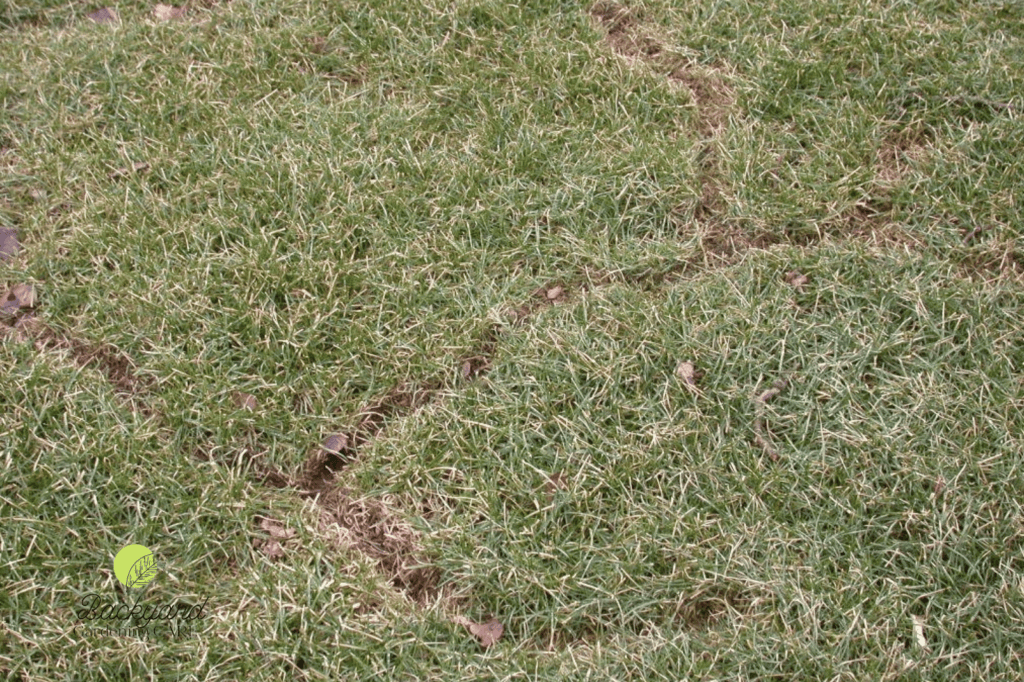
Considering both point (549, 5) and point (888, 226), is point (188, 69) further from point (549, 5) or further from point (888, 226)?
point (888, 226)

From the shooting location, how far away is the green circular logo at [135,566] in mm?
2801

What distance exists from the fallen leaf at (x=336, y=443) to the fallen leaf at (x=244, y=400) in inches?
10.8

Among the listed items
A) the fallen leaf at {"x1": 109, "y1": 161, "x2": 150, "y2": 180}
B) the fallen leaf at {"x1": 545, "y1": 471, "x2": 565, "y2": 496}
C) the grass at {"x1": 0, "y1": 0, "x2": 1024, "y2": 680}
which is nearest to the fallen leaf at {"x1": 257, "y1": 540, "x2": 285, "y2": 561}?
the grass at {"x1": 0, "y1": 0, "x2": 1024, "y2": 680}

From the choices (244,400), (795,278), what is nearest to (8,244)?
(244,400)

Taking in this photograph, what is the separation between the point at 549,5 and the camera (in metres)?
4.20

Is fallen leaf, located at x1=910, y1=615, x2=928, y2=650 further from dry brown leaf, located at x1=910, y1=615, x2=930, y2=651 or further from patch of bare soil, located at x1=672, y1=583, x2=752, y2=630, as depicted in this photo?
patch of bare soil, located at x1=672, y1=583, x2=752, y2=630

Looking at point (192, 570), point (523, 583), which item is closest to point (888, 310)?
point (523, 583)

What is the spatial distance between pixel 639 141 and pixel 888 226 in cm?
99

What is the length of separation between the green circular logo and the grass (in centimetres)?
4

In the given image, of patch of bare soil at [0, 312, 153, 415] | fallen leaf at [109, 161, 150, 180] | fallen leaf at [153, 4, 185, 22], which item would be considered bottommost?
patch of bare soil at [0, 312, 153, 415]

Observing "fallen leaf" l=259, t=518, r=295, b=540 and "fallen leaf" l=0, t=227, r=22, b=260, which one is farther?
"fallen leaf" l=0, t=227, r=22, b=260

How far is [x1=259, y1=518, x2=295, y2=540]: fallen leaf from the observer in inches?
116

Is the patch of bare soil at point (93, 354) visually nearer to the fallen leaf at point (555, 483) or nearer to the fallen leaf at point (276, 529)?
the fallen leaf at point (276, 529)

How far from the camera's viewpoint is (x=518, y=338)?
10.8ft
